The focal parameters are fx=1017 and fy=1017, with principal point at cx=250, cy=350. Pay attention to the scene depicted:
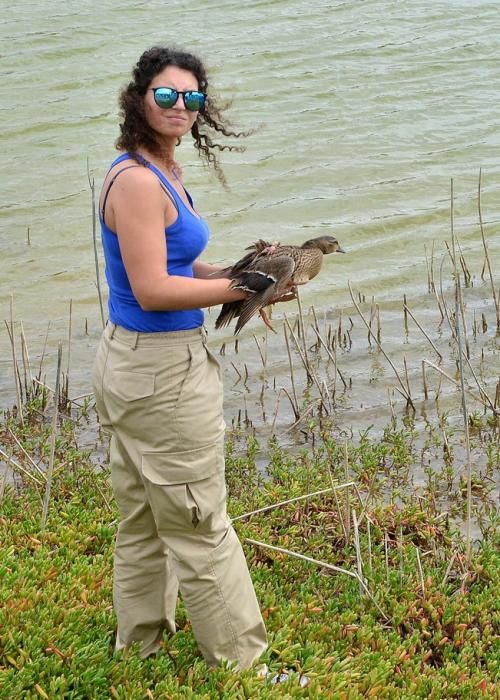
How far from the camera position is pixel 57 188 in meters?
12.6

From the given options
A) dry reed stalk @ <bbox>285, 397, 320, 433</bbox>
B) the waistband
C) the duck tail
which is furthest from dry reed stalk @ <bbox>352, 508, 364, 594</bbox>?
dry reed stalk @ <bbox>285, 397, 320, 433</bbox>

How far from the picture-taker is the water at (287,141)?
10.3 m

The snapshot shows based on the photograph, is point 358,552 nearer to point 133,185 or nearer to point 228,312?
point 228,312

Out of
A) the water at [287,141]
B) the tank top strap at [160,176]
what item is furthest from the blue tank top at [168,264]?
the water at [287,141]

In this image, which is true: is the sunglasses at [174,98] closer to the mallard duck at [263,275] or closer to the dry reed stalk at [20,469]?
the mallard duck at [263,275]

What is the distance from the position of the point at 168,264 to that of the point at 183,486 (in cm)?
83

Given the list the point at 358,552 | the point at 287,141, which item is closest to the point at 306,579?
the point at 358,552

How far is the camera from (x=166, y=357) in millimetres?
3805

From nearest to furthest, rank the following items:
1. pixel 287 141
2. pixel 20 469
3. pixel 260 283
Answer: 1. pixel 260 283
2. pixel 20 469
3. pixel 287 141

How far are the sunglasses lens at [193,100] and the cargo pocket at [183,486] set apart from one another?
129 centimetres

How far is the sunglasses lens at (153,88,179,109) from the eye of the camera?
379 centimetres

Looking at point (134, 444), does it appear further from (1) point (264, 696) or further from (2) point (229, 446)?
(2) point (229, 446)

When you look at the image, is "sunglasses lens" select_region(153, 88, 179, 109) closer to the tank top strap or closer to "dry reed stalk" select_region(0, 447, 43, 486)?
the tank top strap

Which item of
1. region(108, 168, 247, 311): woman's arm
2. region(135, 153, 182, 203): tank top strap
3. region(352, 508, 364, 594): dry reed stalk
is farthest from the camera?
region(352, 508, 364, 594): dry reed stalk
